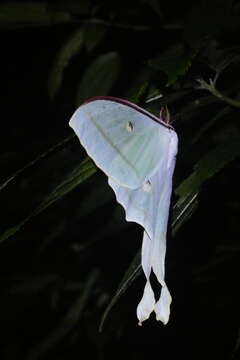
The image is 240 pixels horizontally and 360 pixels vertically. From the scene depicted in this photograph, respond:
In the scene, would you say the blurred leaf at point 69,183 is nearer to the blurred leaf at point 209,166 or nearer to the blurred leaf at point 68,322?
the blurred leaf at point 209,166

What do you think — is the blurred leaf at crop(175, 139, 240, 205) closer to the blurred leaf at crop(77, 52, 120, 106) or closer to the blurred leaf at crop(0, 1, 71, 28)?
the blurred leaf at crop(77, 52, 120, 106)

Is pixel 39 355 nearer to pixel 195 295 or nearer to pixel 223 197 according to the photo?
pixel 195 295

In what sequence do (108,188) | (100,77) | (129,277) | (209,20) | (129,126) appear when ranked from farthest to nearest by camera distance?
(100,77) → (108,188) → (209,20) → (129,277) → (129,126)

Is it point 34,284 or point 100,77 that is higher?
point 100,77

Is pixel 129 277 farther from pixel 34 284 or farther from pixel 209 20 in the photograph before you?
pixel 34 284

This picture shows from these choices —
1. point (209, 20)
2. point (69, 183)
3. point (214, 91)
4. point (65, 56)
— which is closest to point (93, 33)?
point (65, 56)

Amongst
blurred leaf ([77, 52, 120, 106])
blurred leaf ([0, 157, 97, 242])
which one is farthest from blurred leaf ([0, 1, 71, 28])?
blurred leaf ([0, 157, 97, 242])
